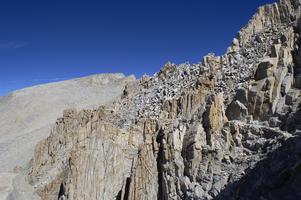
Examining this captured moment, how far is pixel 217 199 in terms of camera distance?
2755cm

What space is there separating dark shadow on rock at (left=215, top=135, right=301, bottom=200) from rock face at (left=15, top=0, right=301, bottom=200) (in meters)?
0.07

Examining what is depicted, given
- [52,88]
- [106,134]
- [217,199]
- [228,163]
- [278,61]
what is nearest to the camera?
[217,199]

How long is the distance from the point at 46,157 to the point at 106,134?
1691cm

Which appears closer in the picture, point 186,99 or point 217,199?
point 217,199

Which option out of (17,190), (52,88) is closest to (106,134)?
(17,190)

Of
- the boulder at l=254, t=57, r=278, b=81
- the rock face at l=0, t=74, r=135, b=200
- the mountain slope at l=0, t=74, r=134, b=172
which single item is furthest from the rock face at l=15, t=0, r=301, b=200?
the mountain slope at l=0, t=74, r=134, b=172

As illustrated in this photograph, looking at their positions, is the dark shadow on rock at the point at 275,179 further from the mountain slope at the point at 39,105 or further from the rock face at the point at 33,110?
the mountain slope at the point at 39,105

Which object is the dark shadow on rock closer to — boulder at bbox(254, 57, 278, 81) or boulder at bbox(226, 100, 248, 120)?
boulder at bbox(226, 100, 248, 120)

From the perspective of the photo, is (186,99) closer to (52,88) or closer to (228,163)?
(228,163)

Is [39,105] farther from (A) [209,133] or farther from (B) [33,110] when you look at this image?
(A) [209,133]

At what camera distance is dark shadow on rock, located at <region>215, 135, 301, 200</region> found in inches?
819

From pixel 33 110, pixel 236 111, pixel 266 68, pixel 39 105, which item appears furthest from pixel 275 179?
pixel 39 105

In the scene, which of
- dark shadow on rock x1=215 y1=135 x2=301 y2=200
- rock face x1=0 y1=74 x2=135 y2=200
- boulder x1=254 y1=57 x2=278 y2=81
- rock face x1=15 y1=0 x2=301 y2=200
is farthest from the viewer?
rock face x1=0 y1=74 x2=135 y2=200

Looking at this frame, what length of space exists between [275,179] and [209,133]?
35.8ft
